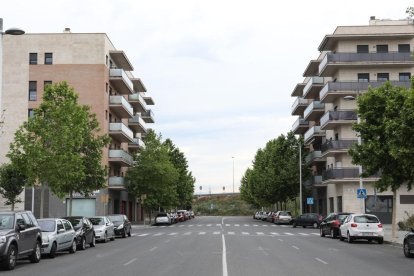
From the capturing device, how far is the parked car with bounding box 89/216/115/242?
97.6 feet

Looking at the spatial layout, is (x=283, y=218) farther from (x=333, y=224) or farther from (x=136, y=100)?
(x=333, y=224)

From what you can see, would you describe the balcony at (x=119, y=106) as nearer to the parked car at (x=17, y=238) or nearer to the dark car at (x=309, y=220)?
the dark car at (x=309, y=220)

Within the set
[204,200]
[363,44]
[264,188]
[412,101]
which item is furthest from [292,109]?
[204,200]

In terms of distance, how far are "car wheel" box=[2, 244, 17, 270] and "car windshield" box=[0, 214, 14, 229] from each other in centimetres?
73

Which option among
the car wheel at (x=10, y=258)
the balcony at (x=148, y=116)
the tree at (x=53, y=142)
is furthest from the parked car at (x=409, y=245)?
the balcony at (x=148, y=116)

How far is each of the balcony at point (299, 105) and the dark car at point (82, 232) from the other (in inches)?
2028

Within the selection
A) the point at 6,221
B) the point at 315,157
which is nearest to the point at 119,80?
the point at 315,157

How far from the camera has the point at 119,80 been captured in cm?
6122

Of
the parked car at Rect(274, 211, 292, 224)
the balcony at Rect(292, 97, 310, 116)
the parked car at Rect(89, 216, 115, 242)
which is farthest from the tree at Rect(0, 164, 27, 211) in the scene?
the balcony at Rect(292, 97, 310, 116)

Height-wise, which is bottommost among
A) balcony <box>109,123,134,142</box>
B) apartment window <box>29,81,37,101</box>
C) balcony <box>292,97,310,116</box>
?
balcony <box>109,123,134,142</box>

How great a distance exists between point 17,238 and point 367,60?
4621 centimetres

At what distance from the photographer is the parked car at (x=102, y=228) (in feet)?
97.6

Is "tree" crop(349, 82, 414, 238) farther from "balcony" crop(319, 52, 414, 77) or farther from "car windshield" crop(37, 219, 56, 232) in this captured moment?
"balcony" crop(319, 52, 414, 77)

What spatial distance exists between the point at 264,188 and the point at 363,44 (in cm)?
2664
